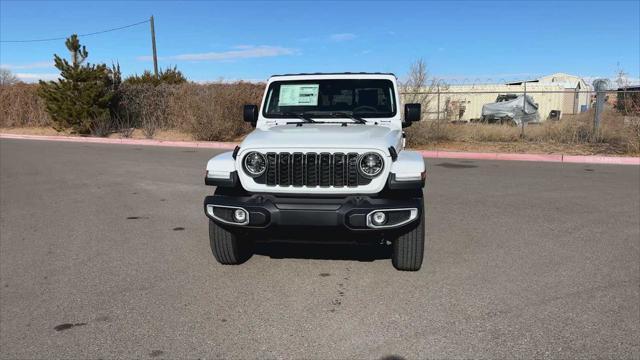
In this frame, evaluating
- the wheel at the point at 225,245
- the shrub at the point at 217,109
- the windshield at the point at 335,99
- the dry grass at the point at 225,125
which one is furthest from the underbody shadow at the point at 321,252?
the shrub at the point at 217,109

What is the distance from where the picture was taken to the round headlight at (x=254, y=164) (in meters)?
3.92

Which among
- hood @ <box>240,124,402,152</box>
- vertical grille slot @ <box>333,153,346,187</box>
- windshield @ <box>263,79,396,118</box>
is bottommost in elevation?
vertical grille slot @ <box>333,153,346,187</box>

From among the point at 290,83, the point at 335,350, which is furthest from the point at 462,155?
the point at 335,350

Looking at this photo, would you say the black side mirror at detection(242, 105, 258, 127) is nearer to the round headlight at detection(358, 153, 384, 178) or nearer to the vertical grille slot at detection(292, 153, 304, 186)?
the vertical grille slot at detection(292, 153, 304, 186)

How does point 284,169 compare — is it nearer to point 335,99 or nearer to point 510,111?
point 335,99

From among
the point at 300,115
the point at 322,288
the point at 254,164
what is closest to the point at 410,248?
the point at 322,288

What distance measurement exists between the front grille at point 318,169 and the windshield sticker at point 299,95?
1470 mm

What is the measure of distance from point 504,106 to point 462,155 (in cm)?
1038

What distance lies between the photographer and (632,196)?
7.65m

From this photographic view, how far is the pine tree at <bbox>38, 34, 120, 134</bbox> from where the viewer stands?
19250mm

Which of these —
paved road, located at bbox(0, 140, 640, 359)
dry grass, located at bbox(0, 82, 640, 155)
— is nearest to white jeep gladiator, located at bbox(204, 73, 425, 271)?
paved road, located at bbox(0, 140, 640, 359)

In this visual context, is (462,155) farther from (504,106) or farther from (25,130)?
(25,130)

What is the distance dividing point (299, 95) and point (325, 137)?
54.7 inches

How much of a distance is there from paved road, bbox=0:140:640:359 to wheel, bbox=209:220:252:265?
4.4 inches
